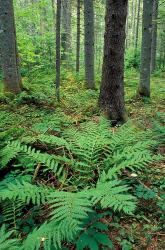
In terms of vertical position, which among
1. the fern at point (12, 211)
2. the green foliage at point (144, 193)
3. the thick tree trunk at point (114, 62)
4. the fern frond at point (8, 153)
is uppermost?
the thick tree trunk at point (114, 62)

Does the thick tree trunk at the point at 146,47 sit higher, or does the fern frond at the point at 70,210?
the thick tree trunk at the point at 146,47

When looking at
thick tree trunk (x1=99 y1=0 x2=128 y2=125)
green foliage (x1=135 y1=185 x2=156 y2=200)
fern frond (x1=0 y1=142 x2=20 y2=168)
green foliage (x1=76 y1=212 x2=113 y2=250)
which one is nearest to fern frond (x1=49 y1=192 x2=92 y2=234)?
green foliage (x1=76 y1=212 x2=113 y2=250)

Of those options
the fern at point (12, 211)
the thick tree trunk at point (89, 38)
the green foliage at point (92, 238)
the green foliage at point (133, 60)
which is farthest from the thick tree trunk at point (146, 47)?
the green foliage at point (133, 60)

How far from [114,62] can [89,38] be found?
5.61 meters

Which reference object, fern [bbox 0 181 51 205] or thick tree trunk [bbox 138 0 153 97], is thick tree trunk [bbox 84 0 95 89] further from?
fern [bbox 0 181 51 205]

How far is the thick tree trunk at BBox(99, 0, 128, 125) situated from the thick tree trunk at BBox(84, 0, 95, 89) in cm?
539

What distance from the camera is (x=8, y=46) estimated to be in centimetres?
761

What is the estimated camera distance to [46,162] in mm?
3648

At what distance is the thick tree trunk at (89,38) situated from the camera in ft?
35.0

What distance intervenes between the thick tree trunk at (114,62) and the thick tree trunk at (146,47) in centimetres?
446

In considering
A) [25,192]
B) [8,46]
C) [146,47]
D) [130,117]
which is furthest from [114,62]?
[146,47]

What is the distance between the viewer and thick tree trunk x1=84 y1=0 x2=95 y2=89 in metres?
10.7

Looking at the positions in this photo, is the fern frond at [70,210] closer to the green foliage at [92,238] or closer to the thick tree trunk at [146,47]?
the green foliage at [92,238]

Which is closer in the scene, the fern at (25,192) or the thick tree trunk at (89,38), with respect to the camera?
the fern at (25,192)
